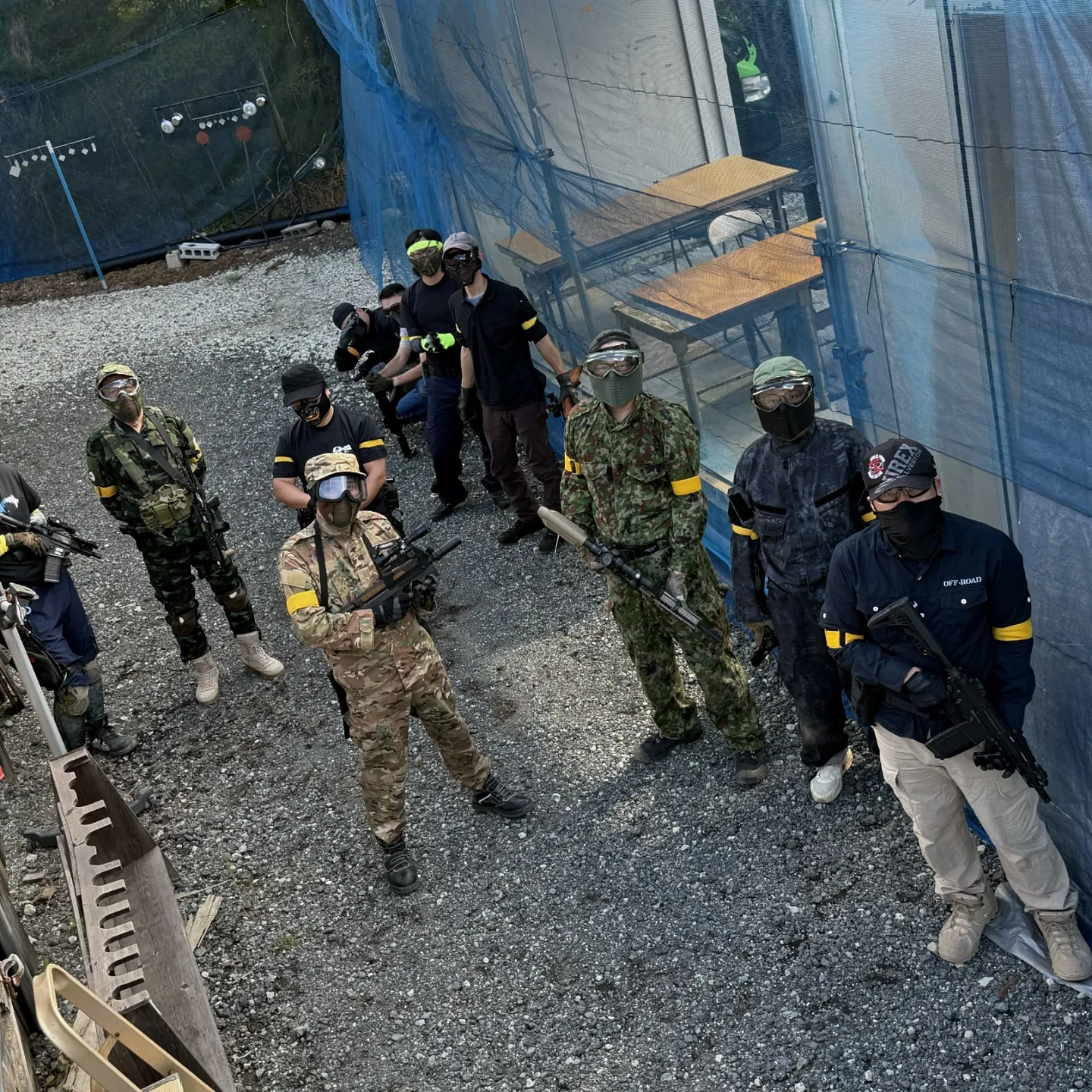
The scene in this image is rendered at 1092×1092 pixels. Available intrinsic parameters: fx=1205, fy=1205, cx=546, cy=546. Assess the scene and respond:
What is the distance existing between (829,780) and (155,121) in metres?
14.5

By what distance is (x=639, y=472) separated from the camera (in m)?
5.03

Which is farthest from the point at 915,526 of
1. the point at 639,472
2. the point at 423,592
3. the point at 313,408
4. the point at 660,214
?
the point at 313,408

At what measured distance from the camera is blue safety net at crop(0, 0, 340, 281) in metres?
16.0

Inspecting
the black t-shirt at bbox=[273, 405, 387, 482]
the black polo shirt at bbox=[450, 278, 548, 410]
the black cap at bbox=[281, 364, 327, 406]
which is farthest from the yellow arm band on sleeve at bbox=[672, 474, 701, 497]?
the black polo shirt at bbox=[450, 278, 548, 410]

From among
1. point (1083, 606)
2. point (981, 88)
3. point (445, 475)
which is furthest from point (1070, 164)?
point (445, 475)

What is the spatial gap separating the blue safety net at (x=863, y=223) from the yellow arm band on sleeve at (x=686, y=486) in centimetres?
63

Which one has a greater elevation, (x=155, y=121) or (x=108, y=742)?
(x=155, y=121)

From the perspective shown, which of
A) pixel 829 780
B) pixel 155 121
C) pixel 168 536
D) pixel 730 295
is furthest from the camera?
pixel 155 121

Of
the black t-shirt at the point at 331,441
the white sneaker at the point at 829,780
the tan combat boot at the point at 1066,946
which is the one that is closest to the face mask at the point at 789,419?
the white sneaker at the point at 829,780

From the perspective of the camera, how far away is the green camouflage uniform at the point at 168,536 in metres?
6.45

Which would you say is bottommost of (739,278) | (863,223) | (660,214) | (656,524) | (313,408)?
(656,524)

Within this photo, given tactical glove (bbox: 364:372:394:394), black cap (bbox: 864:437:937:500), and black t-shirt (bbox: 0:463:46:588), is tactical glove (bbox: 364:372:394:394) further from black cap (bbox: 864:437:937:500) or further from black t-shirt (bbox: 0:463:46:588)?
black cap (bbox: 864:437:937:500)

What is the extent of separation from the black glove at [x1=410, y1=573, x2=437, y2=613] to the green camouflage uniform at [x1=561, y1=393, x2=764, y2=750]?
737 millimetres

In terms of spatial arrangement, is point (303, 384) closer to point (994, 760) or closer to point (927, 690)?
point (927, 690)
